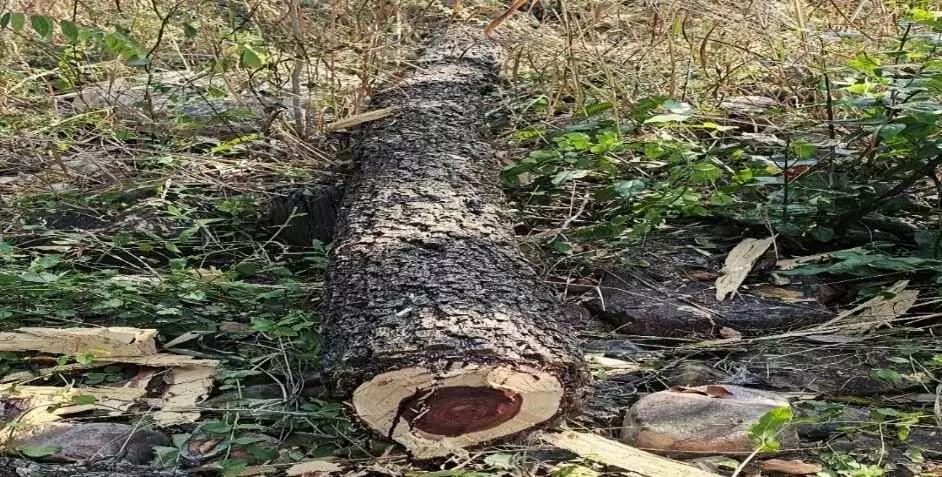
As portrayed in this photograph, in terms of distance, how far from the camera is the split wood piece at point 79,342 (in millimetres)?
2227

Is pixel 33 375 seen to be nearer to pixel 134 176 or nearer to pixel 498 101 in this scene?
pixel 134 176

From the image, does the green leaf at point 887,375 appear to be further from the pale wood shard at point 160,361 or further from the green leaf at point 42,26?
the green leaf at point 42,26

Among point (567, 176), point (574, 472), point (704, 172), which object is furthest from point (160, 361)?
point (704, 172)

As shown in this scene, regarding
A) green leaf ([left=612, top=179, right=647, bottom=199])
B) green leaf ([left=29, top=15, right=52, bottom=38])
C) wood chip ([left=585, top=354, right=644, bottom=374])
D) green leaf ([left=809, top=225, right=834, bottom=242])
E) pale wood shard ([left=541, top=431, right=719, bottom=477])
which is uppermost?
green leaf ([left=29, top=15, right=52, bottom=38])

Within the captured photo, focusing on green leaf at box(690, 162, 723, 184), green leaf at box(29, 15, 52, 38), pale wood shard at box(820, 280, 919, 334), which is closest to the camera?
pale wood shard at box(820, 280, 919, 334)

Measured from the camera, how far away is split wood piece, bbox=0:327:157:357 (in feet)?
7.30

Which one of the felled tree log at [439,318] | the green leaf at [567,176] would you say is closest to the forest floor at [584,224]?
the green leaf at [567,176]

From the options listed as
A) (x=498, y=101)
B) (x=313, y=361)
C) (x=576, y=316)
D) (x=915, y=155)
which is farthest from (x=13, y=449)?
(x=498, y=101)

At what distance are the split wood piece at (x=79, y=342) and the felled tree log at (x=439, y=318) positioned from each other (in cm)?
54

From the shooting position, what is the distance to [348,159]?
3578 mm

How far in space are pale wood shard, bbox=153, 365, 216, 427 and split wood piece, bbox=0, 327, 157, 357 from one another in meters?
0.13

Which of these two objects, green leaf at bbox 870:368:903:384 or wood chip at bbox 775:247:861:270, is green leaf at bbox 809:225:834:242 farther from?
green leaf at bbox 870:368:903:384

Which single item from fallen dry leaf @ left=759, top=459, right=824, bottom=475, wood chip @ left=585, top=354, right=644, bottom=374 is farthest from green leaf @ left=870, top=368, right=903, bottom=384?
wood chip @ left=585, top=354, right=644, bottom=374

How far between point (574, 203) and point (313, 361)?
4.71 feet
